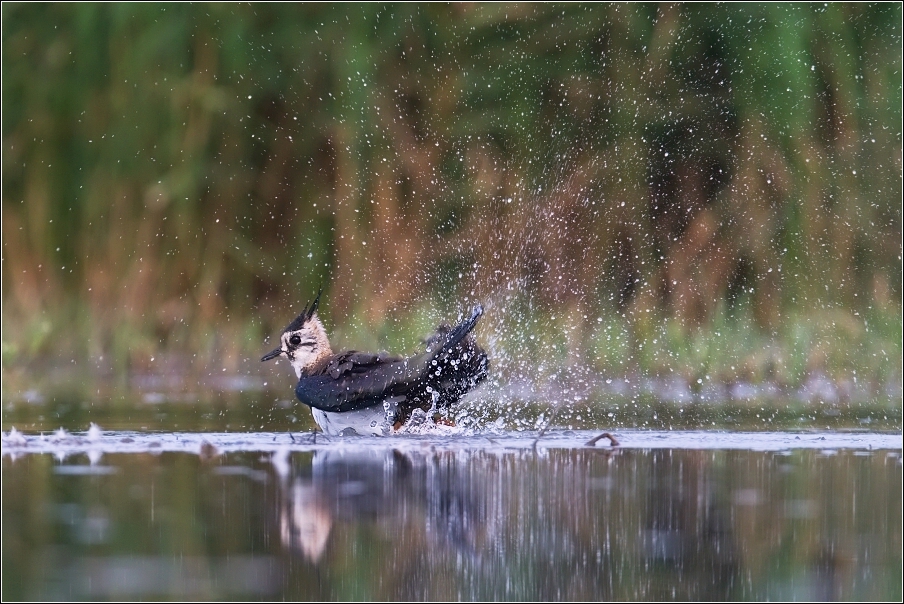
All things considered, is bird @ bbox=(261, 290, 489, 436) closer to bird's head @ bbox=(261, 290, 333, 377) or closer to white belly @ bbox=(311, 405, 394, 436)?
white belly @ bbox=(311, 405, 394, 436)

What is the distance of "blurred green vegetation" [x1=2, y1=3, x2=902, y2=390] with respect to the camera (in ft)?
29.6

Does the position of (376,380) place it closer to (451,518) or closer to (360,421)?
(360,421)

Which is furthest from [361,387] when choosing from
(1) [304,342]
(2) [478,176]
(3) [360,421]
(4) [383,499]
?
(2) [478,176]

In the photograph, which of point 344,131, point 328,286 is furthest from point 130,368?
point 344,131

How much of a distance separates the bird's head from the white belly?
2.78 feet

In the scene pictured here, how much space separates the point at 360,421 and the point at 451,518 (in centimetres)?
232

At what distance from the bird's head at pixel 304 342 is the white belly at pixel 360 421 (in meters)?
0.85

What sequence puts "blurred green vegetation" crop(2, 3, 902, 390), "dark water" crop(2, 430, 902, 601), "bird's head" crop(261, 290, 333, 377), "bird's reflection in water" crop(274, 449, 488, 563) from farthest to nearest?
"blurred green vegetation" crop(2, 3, 902, 390), "bird's head" crop(261, 290, 333, 377), "bird's reflection in water" crop(274, 449, 488, 563), "dark water" crop(2, 430, 902, 601)

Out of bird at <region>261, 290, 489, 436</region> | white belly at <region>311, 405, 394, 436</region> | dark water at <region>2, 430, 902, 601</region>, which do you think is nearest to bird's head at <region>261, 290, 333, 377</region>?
bird at <region>261, 290, 489, 436</region>

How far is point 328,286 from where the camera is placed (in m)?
9.38

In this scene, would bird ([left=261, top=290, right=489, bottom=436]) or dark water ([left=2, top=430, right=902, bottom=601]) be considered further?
bird ([left=261, top=290, right=489, bottom=436])

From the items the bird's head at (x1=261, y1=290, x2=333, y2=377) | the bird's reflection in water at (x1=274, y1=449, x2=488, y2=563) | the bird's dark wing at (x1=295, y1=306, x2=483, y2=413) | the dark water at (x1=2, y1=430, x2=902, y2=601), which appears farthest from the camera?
the bird's head at (x1=261, y1=290, x2=333, y2=377)

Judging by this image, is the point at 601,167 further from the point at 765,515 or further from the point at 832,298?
the point at 765,515

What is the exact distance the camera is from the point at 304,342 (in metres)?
8.10
